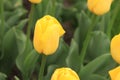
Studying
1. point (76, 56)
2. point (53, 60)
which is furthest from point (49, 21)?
point (53, 60)

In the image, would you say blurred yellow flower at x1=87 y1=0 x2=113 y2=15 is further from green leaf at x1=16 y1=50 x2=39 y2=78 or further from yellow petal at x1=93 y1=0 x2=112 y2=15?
green leaf at x1=16 y1=50 x2=39 y2=78

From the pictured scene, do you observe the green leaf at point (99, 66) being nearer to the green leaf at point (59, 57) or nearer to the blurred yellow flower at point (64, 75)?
the green leaf at point (59, 57)

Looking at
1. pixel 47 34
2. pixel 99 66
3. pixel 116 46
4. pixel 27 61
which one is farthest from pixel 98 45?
pixel 47 34

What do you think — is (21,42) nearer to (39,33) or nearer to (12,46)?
(12,46)

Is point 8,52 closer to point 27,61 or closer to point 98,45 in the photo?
point 27,61

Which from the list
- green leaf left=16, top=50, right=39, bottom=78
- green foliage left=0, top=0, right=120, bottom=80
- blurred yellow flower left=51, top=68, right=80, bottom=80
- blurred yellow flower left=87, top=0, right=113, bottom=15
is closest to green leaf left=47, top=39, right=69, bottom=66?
green foliage left=0, top=0, right=120, bottom=80
